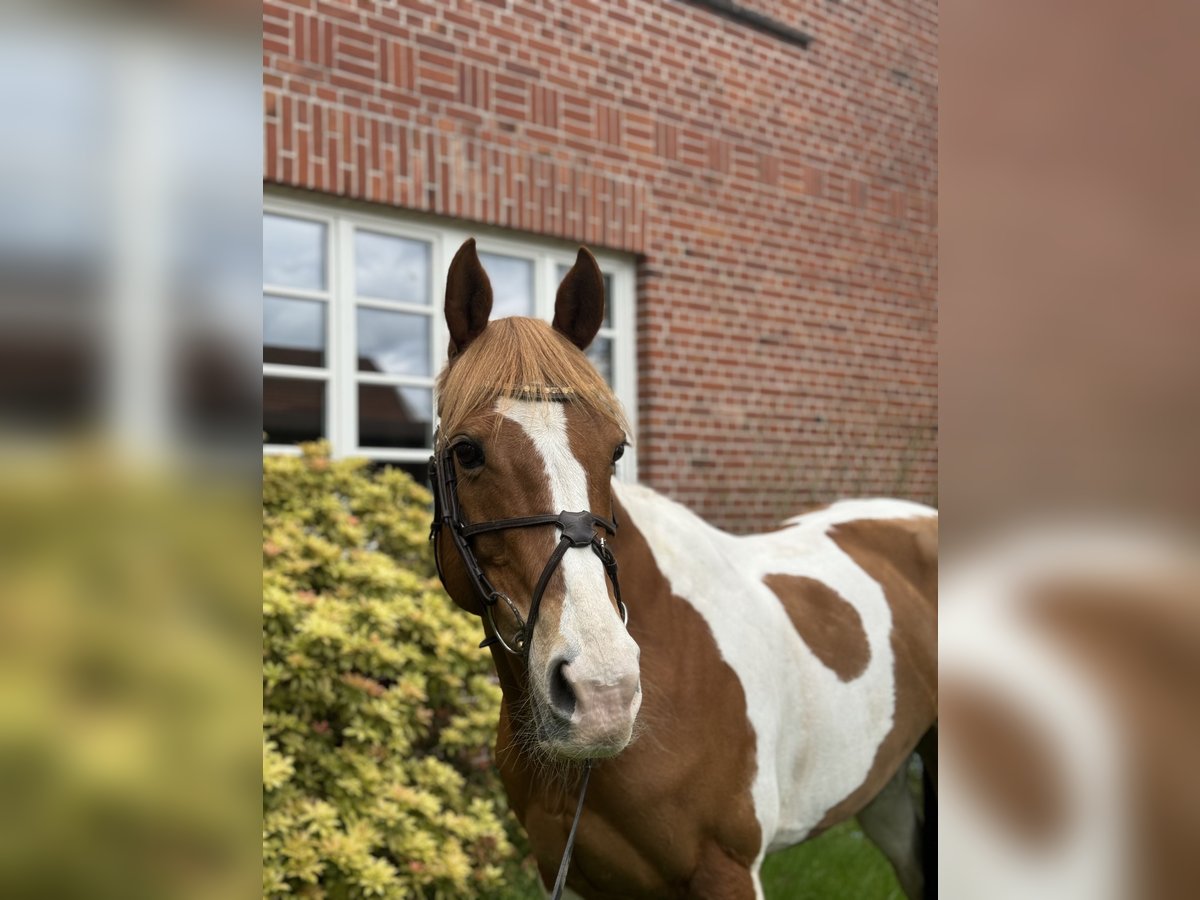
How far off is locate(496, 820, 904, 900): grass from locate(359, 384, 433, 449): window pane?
2143mm

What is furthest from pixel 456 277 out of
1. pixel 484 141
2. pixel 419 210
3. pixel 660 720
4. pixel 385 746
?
pixel 484 141

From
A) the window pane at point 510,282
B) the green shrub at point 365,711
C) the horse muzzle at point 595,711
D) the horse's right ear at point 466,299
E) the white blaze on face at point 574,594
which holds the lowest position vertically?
the green shrub at point 365,711

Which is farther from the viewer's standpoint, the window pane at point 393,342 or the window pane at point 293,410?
the window pane at point 393,342

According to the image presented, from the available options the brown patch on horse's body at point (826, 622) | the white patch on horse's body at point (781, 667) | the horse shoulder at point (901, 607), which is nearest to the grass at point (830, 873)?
the horse shoulder at point (901, 607)

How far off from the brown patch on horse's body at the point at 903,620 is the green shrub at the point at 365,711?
4.78 ft

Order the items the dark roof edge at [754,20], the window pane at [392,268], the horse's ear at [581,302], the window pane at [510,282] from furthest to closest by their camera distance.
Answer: the dark roof edge at [754,20] → the window pane at [510,282] → the window pane at [392,268] → the horse's ear at [581,302]

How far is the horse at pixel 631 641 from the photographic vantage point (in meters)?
1.81

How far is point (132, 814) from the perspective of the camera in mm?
386

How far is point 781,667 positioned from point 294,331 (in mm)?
3056

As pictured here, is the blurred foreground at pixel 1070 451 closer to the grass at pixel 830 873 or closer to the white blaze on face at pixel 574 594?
the white blaze on face at pixel 574 594

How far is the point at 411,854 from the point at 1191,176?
136 inches

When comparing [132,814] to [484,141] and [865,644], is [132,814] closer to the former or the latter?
[865,644]

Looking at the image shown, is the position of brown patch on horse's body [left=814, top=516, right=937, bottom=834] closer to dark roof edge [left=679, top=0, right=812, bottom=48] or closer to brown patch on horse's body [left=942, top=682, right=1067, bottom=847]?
brown patch on horse's body [left=942, top=682, right=1067, bottom=847]

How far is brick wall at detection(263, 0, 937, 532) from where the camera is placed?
15.6 feet
